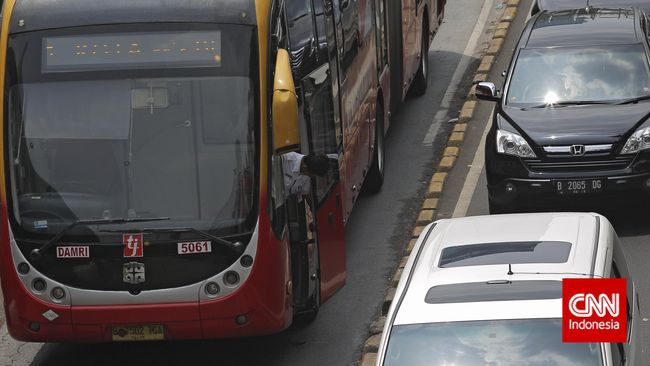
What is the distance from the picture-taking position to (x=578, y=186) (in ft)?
49.4

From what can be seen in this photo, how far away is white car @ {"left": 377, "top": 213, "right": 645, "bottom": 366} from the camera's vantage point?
830cm

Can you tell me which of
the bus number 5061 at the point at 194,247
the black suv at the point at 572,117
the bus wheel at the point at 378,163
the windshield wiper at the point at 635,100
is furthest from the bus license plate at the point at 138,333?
the windshield wiper at the point at 635,100

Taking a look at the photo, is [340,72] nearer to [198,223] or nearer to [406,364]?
[198,223]

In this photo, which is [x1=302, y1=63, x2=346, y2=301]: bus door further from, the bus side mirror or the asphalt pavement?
the bus side mirror

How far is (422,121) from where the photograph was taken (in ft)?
68.1

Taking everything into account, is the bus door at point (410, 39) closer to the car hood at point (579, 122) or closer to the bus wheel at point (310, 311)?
the car hood at point (579, 122)

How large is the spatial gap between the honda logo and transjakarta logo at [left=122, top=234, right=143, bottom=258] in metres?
5.37

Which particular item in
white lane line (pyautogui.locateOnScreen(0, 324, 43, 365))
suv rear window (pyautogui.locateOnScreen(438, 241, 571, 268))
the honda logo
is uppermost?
suv rear window (pyautogui.locateOnScreen(438, 241, 571, 268))

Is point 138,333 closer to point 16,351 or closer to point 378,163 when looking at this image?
point 16,351

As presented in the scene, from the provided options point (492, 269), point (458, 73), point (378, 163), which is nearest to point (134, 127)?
point (492, 269)

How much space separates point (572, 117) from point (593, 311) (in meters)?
7.17

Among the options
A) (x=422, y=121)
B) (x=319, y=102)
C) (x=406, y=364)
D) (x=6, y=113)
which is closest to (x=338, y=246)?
(x=319, y=102)

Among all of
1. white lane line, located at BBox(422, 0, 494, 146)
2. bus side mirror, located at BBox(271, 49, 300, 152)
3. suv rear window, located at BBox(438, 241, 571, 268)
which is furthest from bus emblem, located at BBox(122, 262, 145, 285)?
white lane line, located at BBox(422, 0, 494, 146)

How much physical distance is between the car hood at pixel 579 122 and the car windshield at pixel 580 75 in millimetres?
287
